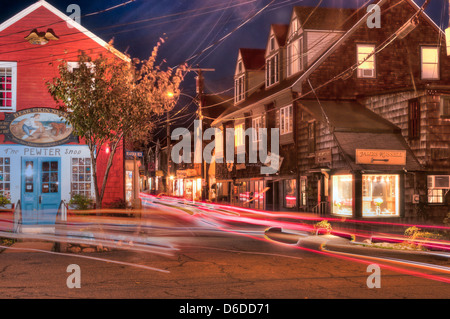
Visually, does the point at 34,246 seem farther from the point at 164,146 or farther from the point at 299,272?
the point at 164,146

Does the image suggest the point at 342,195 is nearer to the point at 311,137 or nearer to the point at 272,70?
the point at 311,137

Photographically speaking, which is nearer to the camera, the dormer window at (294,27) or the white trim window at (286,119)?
the white trim window at (286,119)

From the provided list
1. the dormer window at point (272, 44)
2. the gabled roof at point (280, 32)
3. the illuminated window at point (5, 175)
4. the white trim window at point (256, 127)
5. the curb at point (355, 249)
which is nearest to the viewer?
→ the curb at point (355, 249)

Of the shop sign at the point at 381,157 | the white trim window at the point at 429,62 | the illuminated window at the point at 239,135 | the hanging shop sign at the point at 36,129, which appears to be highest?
the white trim window at the point at 429,62

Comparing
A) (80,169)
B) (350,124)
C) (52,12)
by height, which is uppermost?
(52,12)

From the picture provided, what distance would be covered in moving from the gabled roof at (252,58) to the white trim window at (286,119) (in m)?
7.82

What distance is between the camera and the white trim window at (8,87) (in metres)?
21.3

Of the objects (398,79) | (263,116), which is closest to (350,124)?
(398,79)

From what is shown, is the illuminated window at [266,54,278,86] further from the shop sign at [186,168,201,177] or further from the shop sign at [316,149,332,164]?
the shop sign at [186,168,201,177]

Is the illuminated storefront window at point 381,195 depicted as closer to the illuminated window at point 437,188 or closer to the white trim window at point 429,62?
the illuminated window at point 437,188

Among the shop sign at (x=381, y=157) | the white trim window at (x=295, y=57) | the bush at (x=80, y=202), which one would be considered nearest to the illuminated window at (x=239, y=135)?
the white trim window at (x=295, y=57)
